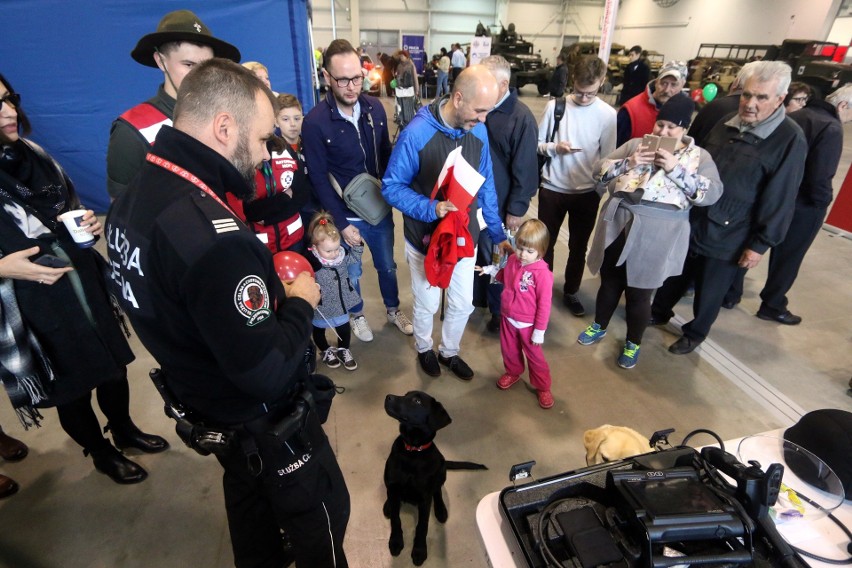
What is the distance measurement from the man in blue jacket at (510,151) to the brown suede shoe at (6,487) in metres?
2.80

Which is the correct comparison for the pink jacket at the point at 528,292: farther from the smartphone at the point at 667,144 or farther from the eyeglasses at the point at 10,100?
the eyeglasses at the point at 10,100

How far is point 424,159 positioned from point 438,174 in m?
0.11

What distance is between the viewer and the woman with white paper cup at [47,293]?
1559mm

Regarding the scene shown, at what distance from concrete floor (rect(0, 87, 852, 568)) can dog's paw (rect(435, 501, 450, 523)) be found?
0.09 ft

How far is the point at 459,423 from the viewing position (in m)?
2.51

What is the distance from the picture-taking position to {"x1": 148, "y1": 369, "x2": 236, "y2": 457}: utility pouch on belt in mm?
1183

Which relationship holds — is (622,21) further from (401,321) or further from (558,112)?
(401,321)

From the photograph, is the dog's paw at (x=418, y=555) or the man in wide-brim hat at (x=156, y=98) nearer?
the man in wide-brim hat at (x=156, y=98)

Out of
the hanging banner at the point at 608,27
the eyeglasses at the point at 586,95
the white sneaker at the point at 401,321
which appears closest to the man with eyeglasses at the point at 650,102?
the eyeglasses at the point at 586,95

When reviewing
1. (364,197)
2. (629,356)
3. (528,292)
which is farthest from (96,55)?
(629,356)

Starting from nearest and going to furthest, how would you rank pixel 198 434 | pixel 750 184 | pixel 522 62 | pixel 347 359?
pixel 198 434, pixel 750 184, pixel 347 359, pixel 522 62

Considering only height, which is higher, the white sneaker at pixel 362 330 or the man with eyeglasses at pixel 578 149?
the man with eyeglasses at pixel 578 149

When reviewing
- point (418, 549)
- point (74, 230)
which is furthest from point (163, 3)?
point (418, 549)

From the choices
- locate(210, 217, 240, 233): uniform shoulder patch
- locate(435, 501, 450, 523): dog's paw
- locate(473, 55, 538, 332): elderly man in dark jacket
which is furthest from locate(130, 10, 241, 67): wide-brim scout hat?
locate(435, 501, 450, 523): dog's paw
